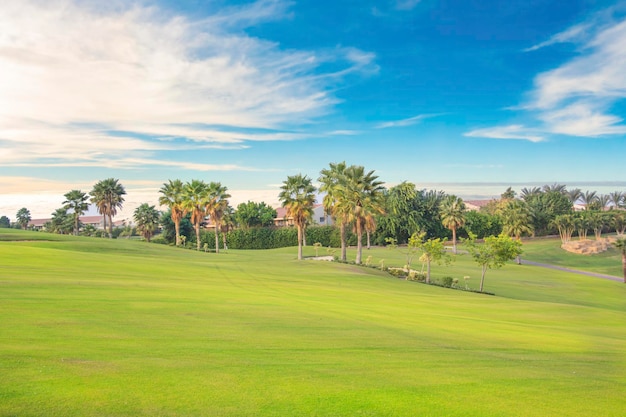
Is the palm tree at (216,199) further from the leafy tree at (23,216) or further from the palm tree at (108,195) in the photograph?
the leafy tree at (23,216)

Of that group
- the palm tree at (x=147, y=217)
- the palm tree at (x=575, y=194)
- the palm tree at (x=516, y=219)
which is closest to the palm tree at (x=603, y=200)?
the palm tree at (x=575, y=194)

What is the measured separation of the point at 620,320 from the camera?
24.1 m

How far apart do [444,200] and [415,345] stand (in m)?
82.6

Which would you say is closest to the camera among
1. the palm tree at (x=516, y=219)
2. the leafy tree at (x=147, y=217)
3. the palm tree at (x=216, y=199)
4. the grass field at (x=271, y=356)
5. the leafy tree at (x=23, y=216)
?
the grass field at (x=271, y=356)

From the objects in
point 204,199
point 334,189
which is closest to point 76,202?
point 204,199

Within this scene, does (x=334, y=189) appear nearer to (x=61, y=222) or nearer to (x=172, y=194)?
(x=172, y=194)

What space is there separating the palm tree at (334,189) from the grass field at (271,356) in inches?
1286

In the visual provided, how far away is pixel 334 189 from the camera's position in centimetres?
5378

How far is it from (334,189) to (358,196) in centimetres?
310

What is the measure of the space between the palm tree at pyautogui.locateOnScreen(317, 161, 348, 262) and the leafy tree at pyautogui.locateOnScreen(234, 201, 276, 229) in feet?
143

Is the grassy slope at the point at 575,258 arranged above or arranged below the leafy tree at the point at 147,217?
below

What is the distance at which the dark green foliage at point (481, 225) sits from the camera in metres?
96.1

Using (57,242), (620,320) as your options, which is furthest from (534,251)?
(57,242)

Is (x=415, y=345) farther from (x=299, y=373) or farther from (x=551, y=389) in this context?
(x=299, y=373)
